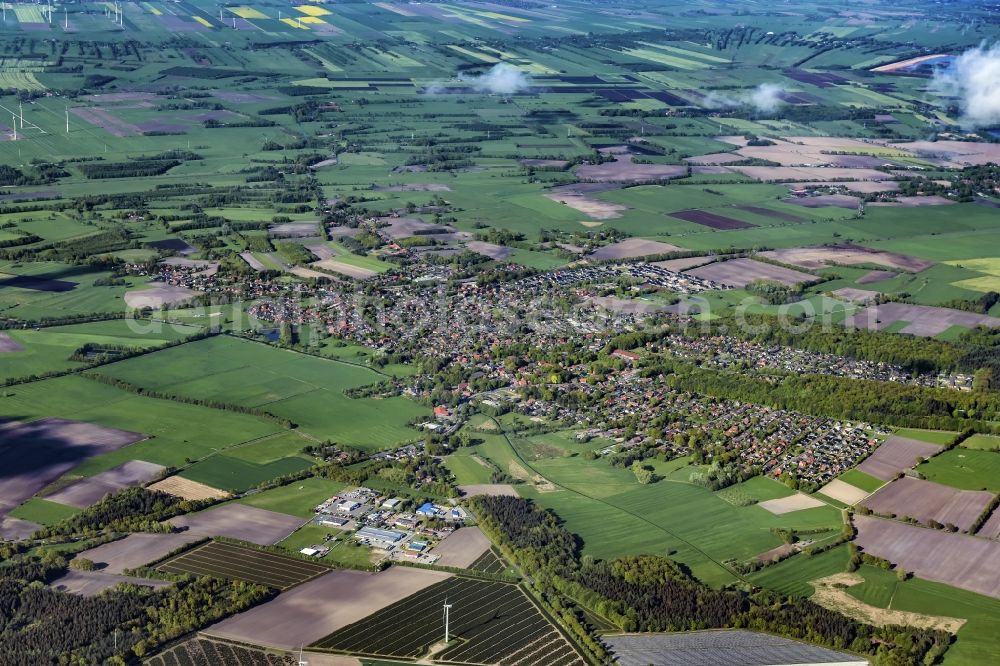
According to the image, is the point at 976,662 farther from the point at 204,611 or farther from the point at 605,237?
the point at 605,237

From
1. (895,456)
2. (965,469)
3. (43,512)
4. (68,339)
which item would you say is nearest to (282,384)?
(68,339)

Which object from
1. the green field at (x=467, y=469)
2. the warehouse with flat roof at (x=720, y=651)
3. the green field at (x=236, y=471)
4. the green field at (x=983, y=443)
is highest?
the green field at (x=983, y=443)

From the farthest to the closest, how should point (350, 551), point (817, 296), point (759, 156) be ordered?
point (759, 156) → point (817, 296) → point (350, 551)

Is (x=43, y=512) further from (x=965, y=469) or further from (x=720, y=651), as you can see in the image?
(x=965, y=469)

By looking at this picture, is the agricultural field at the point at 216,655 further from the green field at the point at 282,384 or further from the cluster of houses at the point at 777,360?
the cluster of houses at the point at 777,360

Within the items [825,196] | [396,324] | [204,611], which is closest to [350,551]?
[204,611]

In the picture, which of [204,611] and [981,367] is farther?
[981,367]

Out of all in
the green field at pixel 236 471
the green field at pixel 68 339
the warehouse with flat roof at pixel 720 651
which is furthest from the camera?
the green field at pixel 68 339

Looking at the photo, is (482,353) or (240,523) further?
(482,353)

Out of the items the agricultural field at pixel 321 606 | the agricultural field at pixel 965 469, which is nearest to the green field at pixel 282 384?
the agricultural field at pixel 321 606
